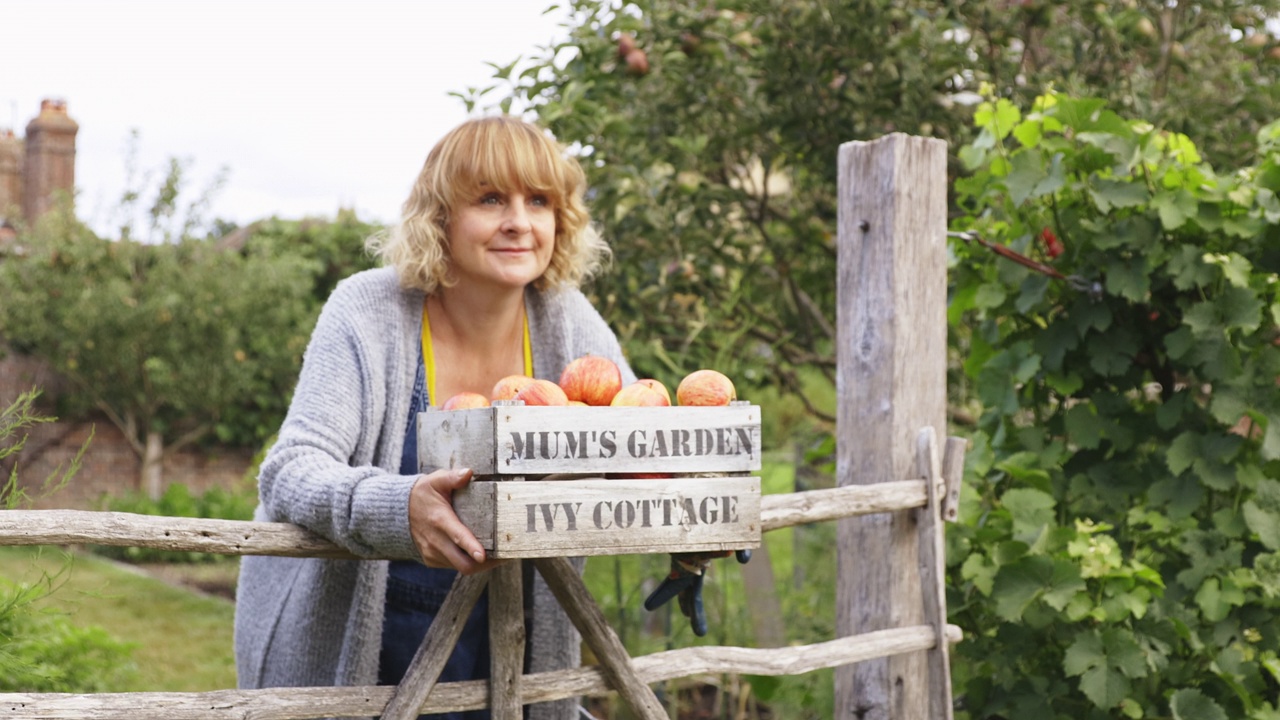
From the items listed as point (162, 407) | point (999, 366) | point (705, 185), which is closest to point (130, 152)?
point (162, 407)

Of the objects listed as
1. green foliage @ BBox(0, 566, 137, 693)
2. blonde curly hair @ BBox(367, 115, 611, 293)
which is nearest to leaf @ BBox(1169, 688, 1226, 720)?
blonde curly hair @ BBox(367, 115, 611, 293)

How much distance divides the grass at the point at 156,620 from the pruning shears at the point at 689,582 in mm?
3986

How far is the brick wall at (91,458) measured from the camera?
11.2 meters

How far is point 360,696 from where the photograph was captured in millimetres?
2125

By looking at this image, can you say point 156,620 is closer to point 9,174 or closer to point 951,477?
point 951,477

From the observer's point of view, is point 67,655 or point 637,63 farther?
point 67,655

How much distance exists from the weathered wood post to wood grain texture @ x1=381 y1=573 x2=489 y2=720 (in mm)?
1163

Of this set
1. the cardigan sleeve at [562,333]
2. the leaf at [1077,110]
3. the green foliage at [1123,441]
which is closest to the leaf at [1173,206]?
the green foliage at [1123,441]

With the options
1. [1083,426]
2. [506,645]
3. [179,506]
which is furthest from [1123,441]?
[179,506]

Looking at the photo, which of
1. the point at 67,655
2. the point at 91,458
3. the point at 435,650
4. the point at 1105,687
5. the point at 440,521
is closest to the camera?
the point at 440,521

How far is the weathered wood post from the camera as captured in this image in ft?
9.60

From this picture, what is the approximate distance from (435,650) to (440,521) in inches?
14.5

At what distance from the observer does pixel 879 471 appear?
292 centimetres

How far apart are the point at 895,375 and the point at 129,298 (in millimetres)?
9472
